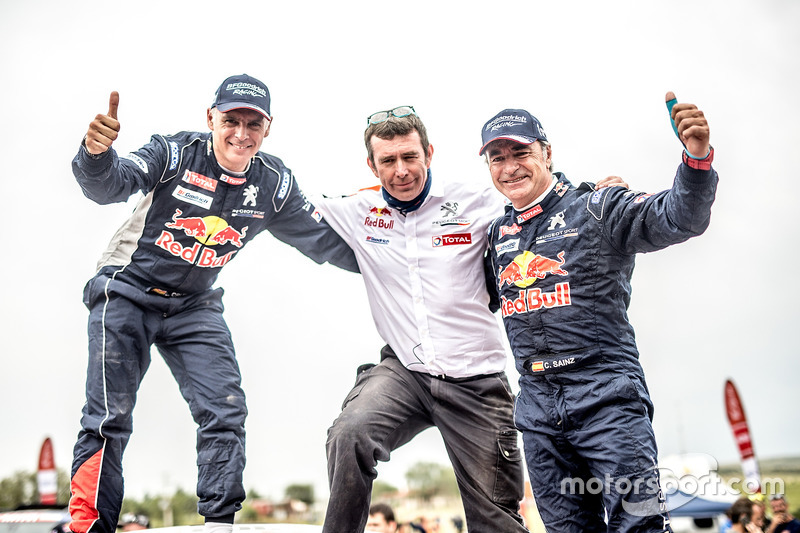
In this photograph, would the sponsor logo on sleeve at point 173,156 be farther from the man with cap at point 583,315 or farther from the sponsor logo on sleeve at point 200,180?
the man with cap at point 583,315

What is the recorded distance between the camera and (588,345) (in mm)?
3240

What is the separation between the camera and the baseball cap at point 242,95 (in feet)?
13.4

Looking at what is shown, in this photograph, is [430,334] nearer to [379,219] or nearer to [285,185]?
[379,219]

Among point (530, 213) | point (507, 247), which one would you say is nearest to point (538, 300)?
point (507, 247)

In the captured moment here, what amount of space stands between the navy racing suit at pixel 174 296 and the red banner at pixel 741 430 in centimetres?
929

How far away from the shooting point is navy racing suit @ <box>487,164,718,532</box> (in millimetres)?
2934

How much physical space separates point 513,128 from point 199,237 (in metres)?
1.95

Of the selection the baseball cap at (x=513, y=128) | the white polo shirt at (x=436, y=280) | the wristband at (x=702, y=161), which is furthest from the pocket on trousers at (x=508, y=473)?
the wristband at (x=702, y=161)

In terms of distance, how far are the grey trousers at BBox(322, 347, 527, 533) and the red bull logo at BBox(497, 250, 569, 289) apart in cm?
79

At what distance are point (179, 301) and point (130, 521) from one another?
411 centimetres

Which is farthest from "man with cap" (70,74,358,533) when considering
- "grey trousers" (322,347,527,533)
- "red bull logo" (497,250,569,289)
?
"red bull logo" (497,250,569,289)

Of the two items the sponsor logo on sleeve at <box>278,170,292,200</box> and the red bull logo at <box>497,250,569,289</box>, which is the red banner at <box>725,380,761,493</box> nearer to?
the red bull logo at <box>497,250,569,289</box>

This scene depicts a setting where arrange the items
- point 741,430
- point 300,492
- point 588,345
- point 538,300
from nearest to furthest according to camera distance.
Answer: point 588,345 → point 538,300 → point 741,430 → point 300,492

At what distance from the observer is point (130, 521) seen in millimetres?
7141
